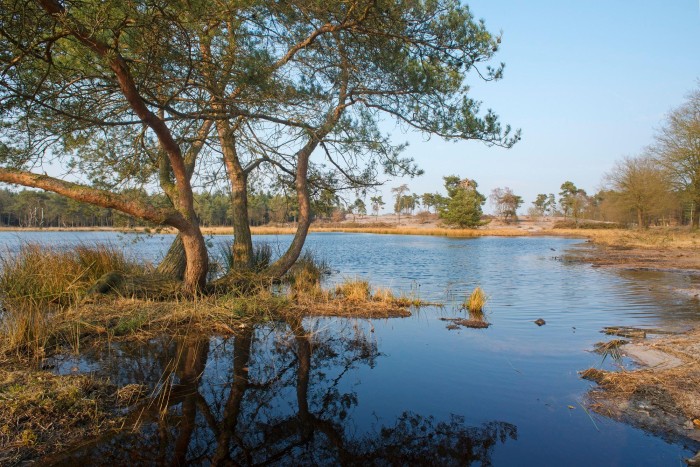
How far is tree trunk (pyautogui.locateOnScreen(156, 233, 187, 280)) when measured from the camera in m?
9.91

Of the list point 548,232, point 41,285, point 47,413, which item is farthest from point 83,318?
point 548,232

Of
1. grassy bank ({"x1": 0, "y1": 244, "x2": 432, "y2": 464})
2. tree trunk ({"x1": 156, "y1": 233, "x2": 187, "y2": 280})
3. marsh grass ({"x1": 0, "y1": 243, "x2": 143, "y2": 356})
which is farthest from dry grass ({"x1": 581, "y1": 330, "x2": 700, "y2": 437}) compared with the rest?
tree trunk ({"x1": 156, "y1": 233, "x2": 187, "y2": 280})

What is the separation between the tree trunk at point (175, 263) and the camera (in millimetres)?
9914

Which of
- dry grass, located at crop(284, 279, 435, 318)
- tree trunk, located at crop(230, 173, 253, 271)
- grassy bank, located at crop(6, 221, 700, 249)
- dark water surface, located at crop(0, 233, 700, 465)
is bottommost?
dark water surface, located at crop(0, 233, 700, 465)

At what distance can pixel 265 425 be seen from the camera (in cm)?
412

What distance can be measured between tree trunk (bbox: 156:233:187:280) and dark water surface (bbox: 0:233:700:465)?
11.1 feet

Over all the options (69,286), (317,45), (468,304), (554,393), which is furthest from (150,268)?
(554,393)

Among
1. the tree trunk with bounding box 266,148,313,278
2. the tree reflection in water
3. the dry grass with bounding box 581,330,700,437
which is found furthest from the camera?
the tree trunk with bounding box 266,148,313,278

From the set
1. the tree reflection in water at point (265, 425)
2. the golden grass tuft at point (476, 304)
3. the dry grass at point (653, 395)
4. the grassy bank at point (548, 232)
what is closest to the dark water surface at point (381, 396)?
the tree reflection in water at point (265, 425)

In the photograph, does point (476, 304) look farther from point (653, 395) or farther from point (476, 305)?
point (653, 395)

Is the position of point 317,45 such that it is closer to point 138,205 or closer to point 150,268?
point 138,205

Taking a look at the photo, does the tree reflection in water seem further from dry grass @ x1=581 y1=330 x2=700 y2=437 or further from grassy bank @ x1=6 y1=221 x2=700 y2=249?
grassy bank @ x1=6 y1=221 x2=700 y2=249

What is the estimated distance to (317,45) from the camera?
8.59 meters

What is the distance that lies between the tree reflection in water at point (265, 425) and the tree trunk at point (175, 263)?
4008 mm
